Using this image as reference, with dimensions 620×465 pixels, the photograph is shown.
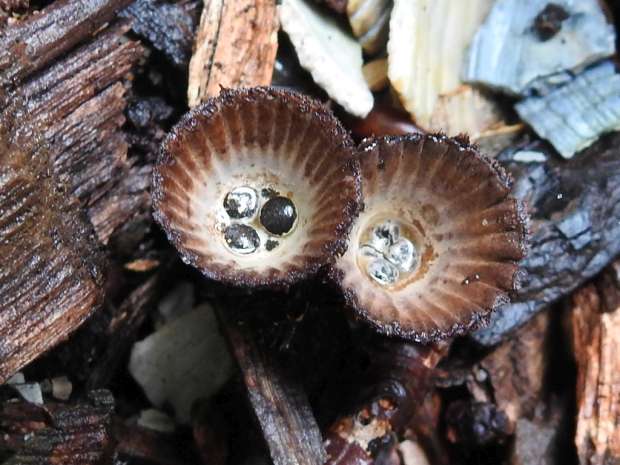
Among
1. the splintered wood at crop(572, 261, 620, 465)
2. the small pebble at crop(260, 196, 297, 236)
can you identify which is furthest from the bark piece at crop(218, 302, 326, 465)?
the splintered wood at crop(572, 261, 620, 465)

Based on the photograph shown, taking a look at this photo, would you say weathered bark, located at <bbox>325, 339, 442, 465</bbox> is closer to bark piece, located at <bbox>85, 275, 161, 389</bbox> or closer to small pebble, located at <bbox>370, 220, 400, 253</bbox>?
small pebble, located at <bbox>370, 220, 400, 253</bbox>

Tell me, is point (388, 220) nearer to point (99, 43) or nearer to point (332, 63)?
point (332, 63)

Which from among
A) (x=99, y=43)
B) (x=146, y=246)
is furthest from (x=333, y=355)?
(x=99, y=43)

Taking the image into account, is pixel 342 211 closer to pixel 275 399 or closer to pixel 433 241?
pixel 433 241

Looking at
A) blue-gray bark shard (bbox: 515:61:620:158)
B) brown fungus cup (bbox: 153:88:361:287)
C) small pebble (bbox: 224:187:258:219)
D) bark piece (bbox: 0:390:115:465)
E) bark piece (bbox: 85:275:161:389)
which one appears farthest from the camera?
blue-gray bark shard (bbox: 515:61:620:158)

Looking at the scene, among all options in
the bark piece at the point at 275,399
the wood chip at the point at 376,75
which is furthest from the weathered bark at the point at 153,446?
the wood chip at the point at 376,75
